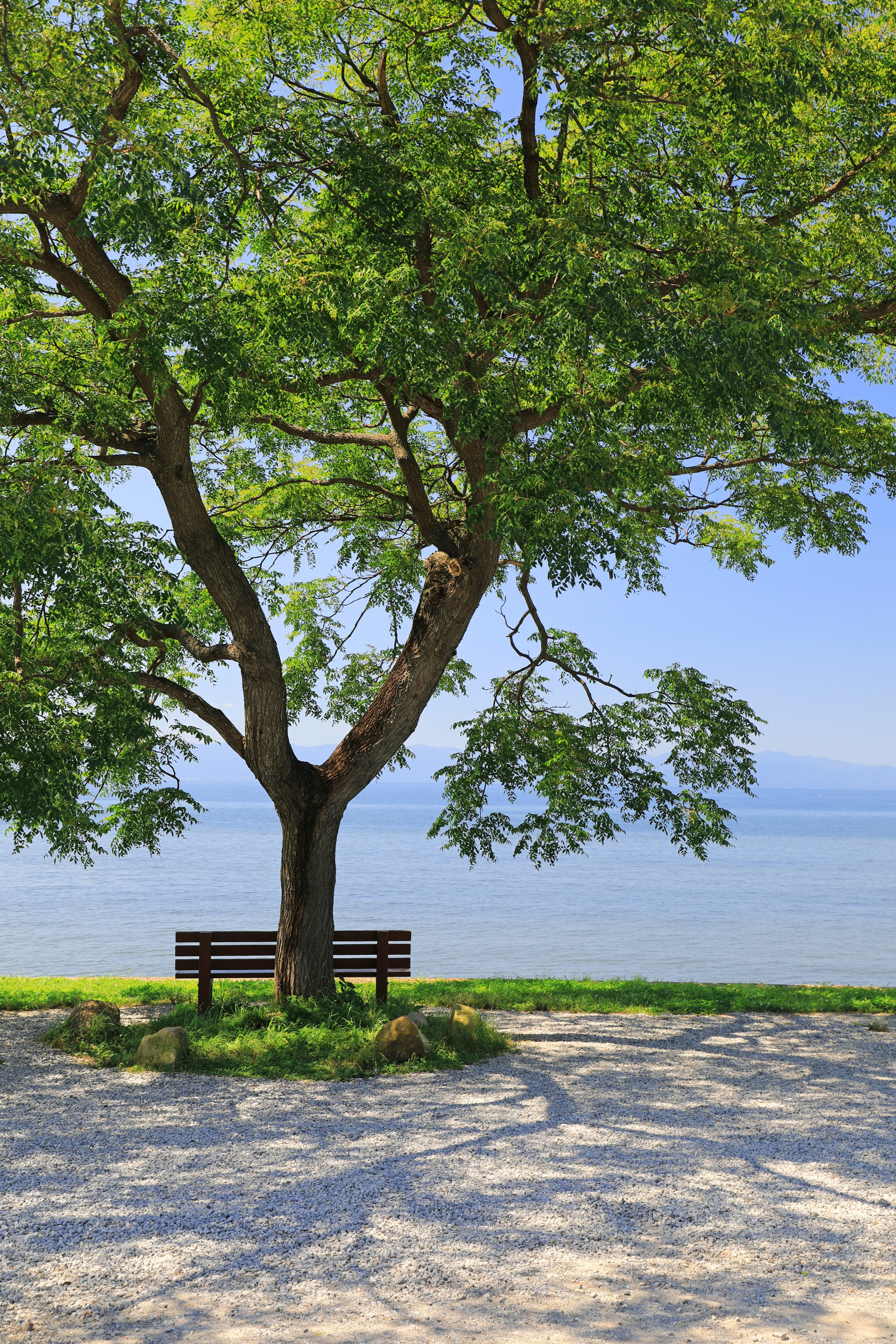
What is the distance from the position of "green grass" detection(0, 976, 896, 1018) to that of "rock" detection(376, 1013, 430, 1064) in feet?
4.90

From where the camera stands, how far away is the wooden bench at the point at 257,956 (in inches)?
444

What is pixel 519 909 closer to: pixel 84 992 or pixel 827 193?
pixel 84 992

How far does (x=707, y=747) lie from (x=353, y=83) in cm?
828

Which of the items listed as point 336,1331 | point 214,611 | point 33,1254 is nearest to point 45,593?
point 214,611

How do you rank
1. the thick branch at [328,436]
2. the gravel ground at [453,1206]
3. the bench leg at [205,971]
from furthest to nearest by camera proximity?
1. the thick branch at [328,436]
2. the bench leg at [205,971]
3. the gravel ground at [453,1206]

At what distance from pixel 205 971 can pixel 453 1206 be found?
624cm

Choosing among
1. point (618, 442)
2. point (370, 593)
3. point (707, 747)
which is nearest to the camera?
point (618, 442)

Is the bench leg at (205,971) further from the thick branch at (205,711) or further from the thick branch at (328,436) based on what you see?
the thick branch at (328,436)

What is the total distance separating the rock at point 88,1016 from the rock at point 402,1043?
9.65 feet

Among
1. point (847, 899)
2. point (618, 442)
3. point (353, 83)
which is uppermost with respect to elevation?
point (353, 83)

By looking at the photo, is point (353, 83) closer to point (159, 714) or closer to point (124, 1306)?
point (159, 714)

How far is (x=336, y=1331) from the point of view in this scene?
4.19m

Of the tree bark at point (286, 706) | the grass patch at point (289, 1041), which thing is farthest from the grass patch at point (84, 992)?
the tree bark at point (286, 706)

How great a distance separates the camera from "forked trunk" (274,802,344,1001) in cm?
1102
